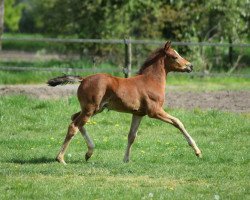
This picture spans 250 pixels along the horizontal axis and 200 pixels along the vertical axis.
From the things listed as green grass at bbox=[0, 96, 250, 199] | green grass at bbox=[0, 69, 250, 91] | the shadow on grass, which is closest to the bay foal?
the shadow on grass

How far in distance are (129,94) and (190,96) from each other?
784 cm

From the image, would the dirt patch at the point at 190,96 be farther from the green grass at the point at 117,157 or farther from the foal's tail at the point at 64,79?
the foal's tail at the point at 64,79

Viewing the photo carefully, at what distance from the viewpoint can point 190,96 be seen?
20.0m

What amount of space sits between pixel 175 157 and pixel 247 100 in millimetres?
6829

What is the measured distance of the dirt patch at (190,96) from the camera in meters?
18.4

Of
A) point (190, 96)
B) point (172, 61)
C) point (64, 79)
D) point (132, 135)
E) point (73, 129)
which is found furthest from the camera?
point (190, 96)

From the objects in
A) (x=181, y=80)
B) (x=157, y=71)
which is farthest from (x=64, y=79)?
(x=181, y=80)

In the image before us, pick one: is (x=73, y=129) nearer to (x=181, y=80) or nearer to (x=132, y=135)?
(x=132, y=135)

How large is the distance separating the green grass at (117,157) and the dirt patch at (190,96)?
1.19m

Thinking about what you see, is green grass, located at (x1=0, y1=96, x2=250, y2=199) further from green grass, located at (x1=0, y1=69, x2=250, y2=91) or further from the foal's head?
green grass, located at (x1=0, y1=69, x2=250, y2=91)

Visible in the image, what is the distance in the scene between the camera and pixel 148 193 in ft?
32.3

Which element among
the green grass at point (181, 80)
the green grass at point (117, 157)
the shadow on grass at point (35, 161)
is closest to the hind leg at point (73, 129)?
the green grass at point (117, 157)

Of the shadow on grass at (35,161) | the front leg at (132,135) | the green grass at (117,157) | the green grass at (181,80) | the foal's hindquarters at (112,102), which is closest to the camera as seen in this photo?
the green grass at (117,157)

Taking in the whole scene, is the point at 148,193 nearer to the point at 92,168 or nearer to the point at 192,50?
the point at 92,168
